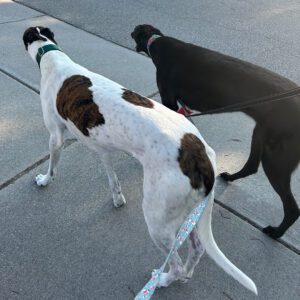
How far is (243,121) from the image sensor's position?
13.6ft

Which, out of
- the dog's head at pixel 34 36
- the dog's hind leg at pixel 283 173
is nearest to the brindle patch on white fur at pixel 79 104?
the dog's head at pixel 34 36

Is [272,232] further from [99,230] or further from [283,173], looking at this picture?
[99,230]

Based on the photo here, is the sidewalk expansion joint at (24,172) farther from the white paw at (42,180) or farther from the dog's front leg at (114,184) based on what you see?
the dog's front leg at (114,184)

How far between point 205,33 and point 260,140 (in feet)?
→ 14.0

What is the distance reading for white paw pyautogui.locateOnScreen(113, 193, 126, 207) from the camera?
9.70ft

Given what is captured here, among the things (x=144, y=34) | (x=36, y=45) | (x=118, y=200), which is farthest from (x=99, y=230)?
(x=144, y=34)

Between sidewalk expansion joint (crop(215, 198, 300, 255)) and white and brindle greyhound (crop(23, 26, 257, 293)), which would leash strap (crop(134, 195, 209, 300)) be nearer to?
white and brindle greyhound (crop(23, 26, 257, 293))

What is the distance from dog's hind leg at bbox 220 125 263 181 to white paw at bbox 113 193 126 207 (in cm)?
98

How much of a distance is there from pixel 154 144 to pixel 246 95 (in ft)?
3.45

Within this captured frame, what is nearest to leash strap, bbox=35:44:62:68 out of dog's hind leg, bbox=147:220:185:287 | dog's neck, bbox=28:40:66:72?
dog's neck, bbox=28:40:66:72

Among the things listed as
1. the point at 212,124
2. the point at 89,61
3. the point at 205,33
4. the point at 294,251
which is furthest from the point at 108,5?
the point at 294,251

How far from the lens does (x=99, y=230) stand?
2.80 meters

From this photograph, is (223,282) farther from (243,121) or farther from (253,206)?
(243,121)

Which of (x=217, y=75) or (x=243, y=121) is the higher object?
(x=217, y=75)
